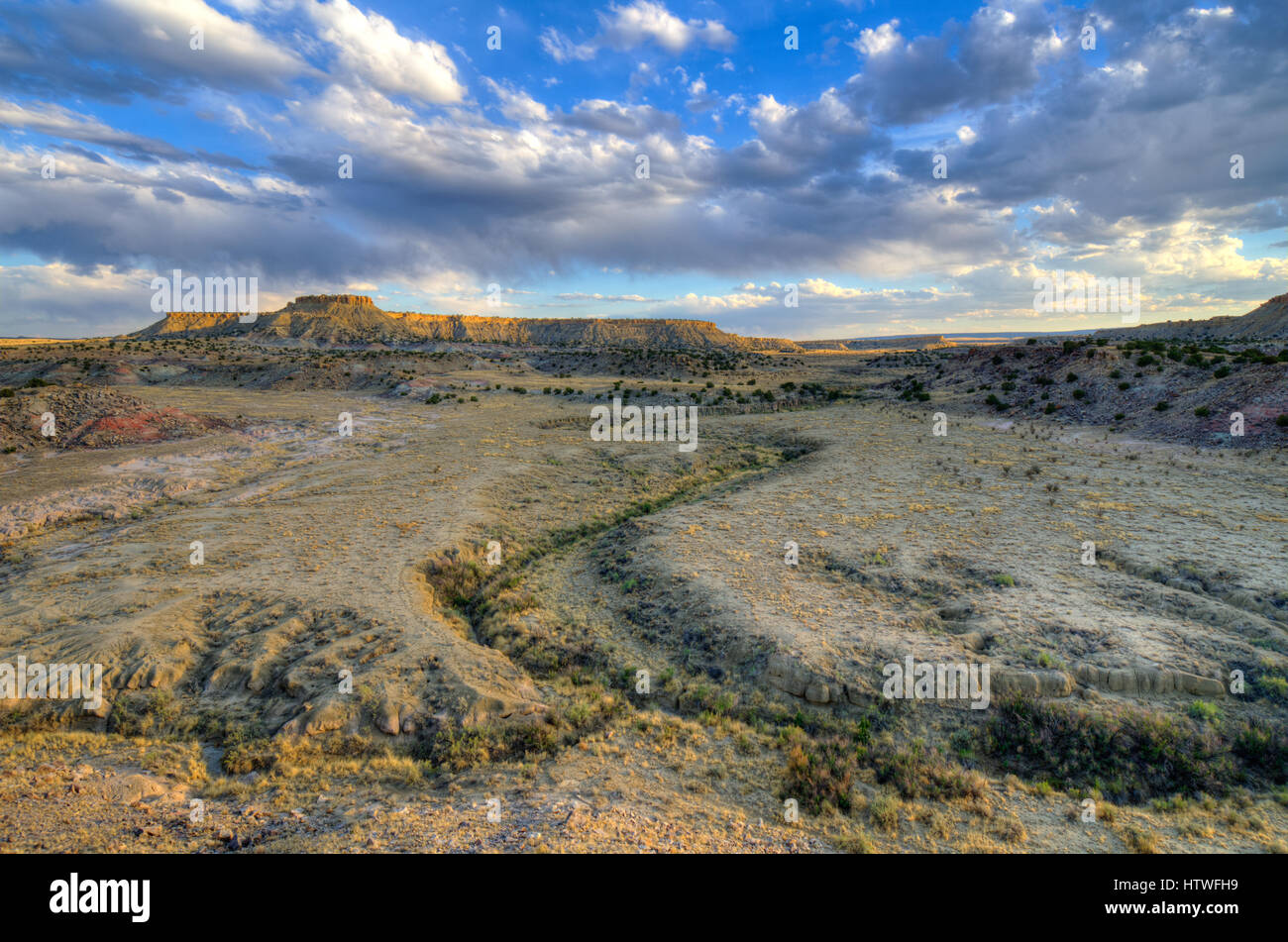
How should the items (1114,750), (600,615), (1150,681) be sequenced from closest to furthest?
(1114,750)
(1150,681)
(600,615)

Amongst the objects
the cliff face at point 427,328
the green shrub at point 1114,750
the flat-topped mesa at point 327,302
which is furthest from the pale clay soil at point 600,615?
the flat-topped mesa at point 327,302

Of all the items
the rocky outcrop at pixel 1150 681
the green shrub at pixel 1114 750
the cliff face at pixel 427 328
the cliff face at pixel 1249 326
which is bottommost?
the green shrub at pixel 1114 750

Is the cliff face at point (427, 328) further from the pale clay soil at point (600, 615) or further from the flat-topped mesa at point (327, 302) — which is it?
the pale clay soil at point (600, 615)

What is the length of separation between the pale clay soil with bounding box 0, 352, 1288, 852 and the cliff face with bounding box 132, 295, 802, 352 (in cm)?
12673

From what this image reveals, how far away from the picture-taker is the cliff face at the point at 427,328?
14325 cm

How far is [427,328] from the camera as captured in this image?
167125mm

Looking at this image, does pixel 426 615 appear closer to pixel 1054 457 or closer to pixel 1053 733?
pixel 1053 733

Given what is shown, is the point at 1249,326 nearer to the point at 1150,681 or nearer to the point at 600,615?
the point at 1150,681

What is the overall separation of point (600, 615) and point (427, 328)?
173m

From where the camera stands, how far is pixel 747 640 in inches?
400

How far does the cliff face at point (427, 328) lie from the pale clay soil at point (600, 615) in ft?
416

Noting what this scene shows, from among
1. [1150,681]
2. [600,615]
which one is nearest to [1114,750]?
[1150,681]
